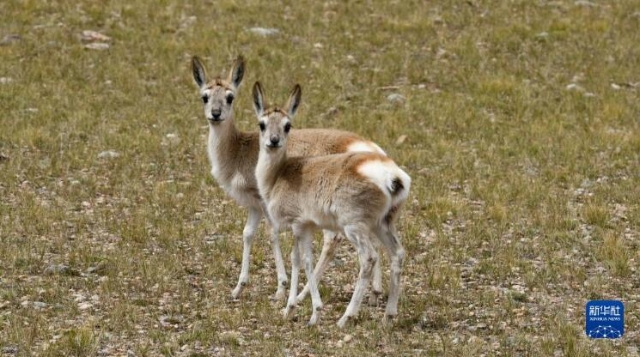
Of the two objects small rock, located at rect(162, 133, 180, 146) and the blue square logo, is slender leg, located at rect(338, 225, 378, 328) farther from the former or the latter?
small rock, located at rect(162, 133, 180, 146)

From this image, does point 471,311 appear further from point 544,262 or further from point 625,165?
point 625,165

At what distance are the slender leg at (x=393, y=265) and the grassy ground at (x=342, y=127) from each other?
0.14 metres

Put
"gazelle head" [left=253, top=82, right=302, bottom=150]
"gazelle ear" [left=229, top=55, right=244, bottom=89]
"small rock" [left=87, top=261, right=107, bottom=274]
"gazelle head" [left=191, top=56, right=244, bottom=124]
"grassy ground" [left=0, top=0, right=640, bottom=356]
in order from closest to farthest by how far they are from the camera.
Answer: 1. "grassy ground" [left=0, top=0, right=640, bottom=356]
2. "gazelle head" [left=253, top=82, right=302, bottom=150]
3. "small rock" [left=87, top=261, right=107, bottom=274]
4. "gazelle head" [left=191, top=56, right=244, bottom=124]
5. "gazelle ear" [left=229, top=55, right=244, bottom=89]

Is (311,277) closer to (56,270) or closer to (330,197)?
(330,197)

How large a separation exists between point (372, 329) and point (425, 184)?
19.6 feet

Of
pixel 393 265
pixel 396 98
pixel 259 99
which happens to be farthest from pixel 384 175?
pixel 396 98

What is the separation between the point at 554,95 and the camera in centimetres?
2105

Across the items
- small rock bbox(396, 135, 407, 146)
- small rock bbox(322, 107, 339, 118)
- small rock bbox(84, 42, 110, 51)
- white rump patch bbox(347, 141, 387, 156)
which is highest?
small rock bbox(84, 42, 110, 51)

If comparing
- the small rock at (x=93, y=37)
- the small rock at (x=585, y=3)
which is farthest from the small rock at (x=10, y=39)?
the small rock at (x=585, y=3)

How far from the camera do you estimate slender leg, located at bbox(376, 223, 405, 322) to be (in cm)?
1116

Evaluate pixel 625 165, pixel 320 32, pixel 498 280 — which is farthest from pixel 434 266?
pixel 320 32

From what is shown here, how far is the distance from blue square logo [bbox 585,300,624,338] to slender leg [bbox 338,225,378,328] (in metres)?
2.07

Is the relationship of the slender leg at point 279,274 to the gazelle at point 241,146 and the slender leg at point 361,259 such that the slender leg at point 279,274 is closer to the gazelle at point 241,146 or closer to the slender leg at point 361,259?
the gazelle at point 241,146

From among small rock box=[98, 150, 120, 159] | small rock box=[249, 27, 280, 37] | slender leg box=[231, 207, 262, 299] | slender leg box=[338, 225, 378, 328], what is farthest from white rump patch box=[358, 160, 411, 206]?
small rock box=[249, 27, 280, 37]
